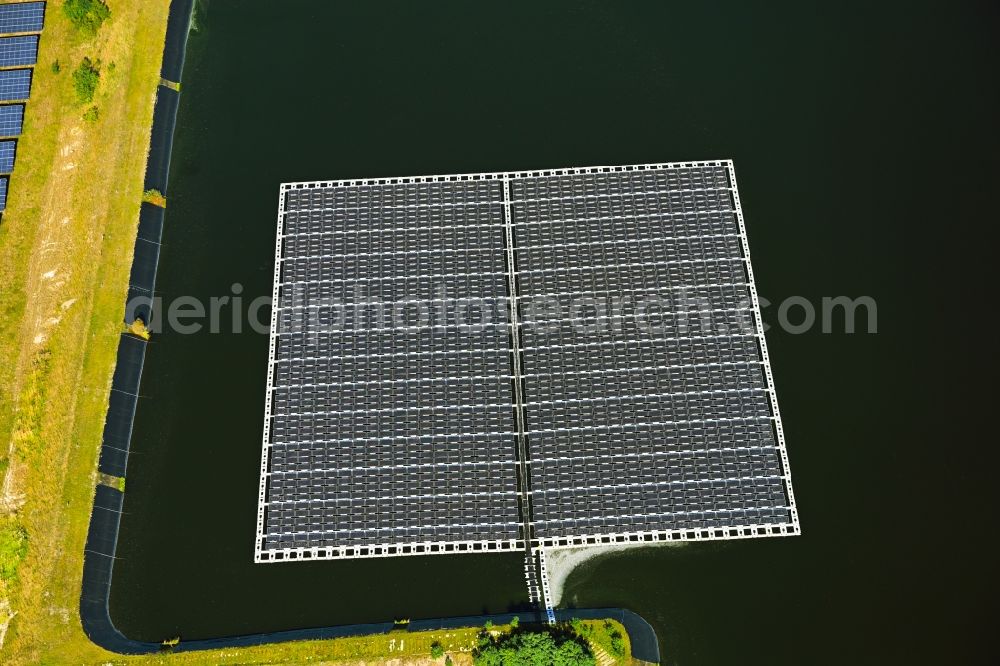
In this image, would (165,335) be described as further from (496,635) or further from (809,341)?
(809,341)

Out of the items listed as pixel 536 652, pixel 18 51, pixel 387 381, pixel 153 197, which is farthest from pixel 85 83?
pixel 536 652

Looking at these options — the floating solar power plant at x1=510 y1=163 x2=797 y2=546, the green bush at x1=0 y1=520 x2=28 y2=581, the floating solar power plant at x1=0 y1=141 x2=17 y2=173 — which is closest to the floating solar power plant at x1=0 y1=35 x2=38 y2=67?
the floating solar power plant at x1=0 y1=141 x2=17 y2=173

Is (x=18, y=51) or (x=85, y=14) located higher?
(x=85, y=14)

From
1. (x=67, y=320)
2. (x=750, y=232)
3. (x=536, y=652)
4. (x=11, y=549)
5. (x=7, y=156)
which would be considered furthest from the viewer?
(x=7, y=156)

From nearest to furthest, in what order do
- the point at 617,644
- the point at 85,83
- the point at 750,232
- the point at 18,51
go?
the point at 617,644, the point at 750,232, the point at 85,83, the point at 18,51

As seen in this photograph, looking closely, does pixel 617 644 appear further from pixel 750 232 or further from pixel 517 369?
pixel 750 232

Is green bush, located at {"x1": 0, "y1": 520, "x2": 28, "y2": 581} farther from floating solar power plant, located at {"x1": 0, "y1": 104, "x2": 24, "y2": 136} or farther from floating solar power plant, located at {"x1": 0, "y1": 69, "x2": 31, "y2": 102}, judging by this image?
floating solar power plant, located at {"x1": 0, "y1": 69, "x2": 31, "y2": 102}
